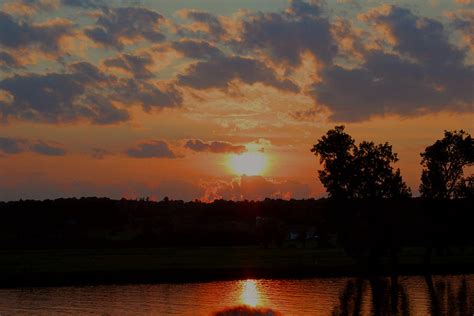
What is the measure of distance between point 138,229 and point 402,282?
101 metres

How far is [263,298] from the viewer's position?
198 feet

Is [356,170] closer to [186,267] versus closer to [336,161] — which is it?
[336,161]

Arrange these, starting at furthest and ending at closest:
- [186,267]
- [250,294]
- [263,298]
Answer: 1. [186,267]
2. [250,294]
3. [263,298]

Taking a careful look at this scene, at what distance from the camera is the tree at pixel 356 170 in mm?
91250

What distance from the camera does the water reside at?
176 feet

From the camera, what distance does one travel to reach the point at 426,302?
5700 cm

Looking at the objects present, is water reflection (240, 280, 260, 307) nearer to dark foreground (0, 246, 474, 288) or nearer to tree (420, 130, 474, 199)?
dark foreground (0, 246, 474, 288)

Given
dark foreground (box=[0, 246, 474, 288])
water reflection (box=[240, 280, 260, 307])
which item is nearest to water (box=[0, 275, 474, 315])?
water reflection (box=[240, 280, 260, 307])

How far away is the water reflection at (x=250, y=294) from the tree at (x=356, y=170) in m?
22.5

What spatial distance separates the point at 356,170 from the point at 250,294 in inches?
1310

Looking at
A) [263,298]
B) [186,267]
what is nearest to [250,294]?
[263,298]

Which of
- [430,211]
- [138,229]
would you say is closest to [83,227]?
[138,229]

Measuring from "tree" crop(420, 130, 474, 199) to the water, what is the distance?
23634 millimetres

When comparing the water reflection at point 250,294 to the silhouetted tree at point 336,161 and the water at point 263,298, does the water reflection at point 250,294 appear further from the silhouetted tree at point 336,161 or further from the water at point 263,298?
the silhouetted tree at point 336,161
